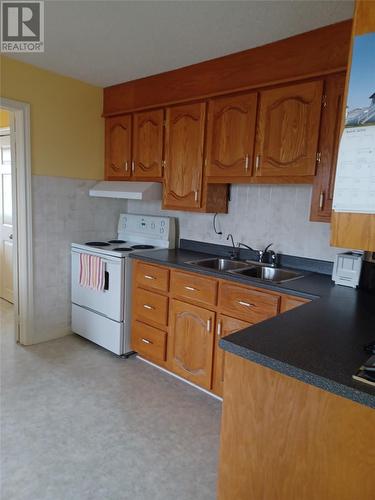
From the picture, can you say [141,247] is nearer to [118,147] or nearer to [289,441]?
[118,147]

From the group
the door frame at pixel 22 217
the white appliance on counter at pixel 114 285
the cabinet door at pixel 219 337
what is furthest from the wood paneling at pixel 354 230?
the door frame at pixel 22 217

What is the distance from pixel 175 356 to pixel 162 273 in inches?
25.5

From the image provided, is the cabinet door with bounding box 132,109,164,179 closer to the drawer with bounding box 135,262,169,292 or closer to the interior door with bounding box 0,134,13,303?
the drawer with bounding box 135,262,169,292

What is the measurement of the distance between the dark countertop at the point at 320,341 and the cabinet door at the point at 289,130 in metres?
0.83

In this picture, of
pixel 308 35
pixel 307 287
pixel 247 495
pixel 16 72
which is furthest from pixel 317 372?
pixel 16 72

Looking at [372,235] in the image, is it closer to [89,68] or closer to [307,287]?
[307,287]

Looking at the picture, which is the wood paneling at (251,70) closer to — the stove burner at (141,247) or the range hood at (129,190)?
the range hood at (129,190)

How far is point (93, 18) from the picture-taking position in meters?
2.01

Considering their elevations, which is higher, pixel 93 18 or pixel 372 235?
pixel 93 18

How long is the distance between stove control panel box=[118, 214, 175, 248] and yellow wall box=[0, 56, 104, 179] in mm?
550

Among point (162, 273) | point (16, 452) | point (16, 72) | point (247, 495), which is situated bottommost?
point (16, 452)

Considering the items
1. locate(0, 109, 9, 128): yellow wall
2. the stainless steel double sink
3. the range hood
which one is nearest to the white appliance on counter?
the range hood

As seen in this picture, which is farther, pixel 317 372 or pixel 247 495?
pixel 247 495

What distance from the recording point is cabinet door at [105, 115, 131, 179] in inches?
127
